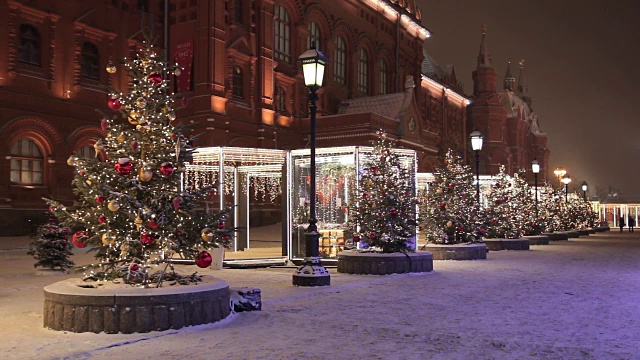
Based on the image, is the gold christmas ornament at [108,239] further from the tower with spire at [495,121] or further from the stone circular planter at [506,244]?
the tower with spire at [495,121]

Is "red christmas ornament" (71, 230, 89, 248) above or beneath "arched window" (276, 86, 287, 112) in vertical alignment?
beneath

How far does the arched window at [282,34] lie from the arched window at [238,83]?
417cm

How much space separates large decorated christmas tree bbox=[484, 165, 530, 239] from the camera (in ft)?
82.8

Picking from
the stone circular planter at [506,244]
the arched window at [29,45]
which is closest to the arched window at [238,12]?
the arched window at [29,45]

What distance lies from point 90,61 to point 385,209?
19628 millimetres

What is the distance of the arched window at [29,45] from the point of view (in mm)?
26641

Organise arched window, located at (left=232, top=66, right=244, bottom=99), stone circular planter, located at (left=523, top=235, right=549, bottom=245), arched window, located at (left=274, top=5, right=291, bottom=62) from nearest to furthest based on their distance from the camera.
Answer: stone circular planter, located at (left=523, top=235, right=549, bottom=245), arched window, located at (left=232, top=66, right=244, bottom=99), arched window, located at (left=274, top=5, right=291, bottom=62)

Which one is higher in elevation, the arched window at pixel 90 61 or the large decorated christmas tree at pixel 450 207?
the arched window at pixel 90 61

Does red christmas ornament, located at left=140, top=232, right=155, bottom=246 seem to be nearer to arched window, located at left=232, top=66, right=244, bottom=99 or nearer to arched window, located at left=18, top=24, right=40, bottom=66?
arched window, located at left=18, top=24, right=40, bottom=66

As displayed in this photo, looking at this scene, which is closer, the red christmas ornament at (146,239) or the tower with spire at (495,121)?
the red christmas ornament at (146,239)

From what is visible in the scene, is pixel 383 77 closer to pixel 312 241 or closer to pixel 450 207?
pixel 450 207

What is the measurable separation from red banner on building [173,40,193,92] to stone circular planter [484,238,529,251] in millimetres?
15742

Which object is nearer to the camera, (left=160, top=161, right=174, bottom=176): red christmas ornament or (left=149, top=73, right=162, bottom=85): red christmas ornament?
(left=160, top=161, right=174, bottom=176): red christmas ornament

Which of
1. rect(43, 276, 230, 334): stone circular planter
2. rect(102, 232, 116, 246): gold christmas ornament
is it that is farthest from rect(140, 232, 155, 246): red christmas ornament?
rect(43, 276, 230, 334): stone circular planter
